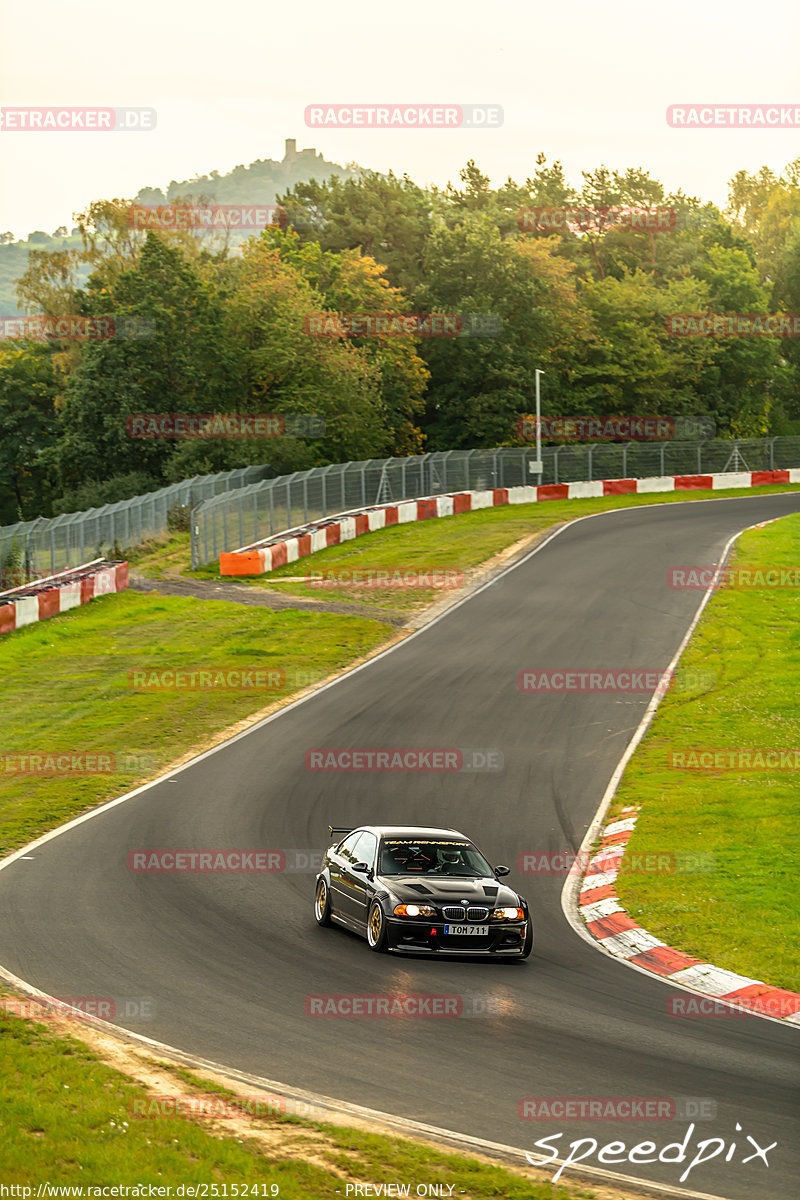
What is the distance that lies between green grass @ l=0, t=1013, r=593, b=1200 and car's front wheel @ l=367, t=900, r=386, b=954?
4.73m

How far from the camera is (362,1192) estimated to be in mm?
8094

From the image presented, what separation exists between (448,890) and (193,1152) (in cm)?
625

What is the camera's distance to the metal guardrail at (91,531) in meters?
41.4

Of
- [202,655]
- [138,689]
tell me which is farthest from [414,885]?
[202,655]

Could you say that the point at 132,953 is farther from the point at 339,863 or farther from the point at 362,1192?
the point at 362,1192

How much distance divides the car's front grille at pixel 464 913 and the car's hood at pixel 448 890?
0.31 ft

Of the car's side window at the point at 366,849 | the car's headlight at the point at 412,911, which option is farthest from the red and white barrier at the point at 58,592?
the car's headlight at the point at 412,911

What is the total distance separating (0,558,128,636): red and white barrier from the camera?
36.2m

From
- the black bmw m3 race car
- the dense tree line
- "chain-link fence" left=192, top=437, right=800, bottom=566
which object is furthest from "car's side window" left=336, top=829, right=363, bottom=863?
the dense tree line

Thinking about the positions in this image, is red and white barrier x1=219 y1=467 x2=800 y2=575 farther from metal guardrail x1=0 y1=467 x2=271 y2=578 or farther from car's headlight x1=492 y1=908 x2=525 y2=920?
car's headlight x1=492 y1=908 x2=525 y2=920

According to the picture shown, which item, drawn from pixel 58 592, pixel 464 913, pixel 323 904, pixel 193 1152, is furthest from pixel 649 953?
pixel 58 592

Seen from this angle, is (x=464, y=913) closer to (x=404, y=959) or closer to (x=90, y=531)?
(x=404, y=959)

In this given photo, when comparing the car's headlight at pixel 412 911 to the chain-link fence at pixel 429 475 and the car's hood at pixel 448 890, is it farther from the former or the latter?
the chain-link fence at pixel 429 475

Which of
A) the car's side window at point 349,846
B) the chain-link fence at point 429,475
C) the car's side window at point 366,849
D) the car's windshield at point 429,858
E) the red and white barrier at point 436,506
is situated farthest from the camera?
the chain-link fence at point 429,475
